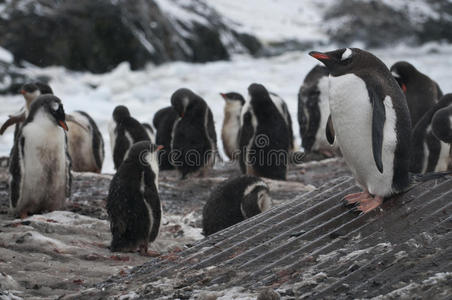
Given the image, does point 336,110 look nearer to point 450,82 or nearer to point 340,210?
point 340,210

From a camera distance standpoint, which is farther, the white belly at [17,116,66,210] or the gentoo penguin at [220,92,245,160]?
the gentoo penguin at [220,92,245,160]

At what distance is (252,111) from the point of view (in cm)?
→ 807

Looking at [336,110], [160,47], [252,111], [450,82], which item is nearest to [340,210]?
[336,110]

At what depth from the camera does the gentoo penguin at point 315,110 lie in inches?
384

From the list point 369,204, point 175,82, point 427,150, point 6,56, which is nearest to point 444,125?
point 427,150

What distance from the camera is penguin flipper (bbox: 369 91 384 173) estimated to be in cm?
351

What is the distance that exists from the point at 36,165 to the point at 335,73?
330 centimetres

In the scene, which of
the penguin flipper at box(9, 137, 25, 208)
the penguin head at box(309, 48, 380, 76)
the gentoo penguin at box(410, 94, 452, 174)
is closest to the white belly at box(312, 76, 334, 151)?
the gentoo penguin at box(410, 94, 452, 174)

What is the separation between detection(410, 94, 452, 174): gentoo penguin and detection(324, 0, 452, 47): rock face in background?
23486mm

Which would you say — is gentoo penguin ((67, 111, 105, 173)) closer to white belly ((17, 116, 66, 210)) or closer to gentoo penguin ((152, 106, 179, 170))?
gentoo penguin ((152, 106, 179, 170))

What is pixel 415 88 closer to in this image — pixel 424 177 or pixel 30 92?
pixel 424 177

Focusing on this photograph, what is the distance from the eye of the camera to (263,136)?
8031mm

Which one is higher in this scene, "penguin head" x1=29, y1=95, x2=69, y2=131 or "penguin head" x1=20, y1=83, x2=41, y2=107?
"penguin head" x1=20, y1=83, x2=41, y2=107

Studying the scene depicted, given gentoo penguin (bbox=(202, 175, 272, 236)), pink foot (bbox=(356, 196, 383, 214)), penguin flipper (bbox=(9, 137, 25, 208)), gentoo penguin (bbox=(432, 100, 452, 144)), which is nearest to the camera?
pink foot (bbox=(356, 196, 383, 214))
